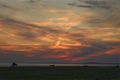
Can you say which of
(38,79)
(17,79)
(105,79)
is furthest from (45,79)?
(105,79)

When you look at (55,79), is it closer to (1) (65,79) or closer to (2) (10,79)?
(1) (65,79)

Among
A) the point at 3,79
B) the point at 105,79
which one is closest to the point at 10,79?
the point at 3,79

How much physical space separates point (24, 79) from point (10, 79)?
2.36 meters

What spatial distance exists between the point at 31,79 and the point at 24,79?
4.12ft

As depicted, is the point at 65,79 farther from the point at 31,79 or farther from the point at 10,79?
the point at 10,79

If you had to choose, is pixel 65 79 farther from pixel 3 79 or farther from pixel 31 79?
pixel 3 79

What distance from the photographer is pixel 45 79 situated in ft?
176

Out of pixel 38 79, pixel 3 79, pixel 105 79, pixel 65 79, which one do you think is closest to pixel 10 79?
pixel 3 79

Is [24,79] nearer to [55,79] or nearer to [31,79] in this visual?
[31,79]

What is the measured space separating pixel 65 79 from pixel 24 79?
21.6 feet

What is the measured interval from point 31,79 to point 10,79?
3596 mm

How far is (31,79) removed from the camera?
53438mm

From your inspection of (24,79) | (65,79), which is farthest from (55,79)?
(24,79)

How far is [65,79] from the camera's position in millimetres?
53781
